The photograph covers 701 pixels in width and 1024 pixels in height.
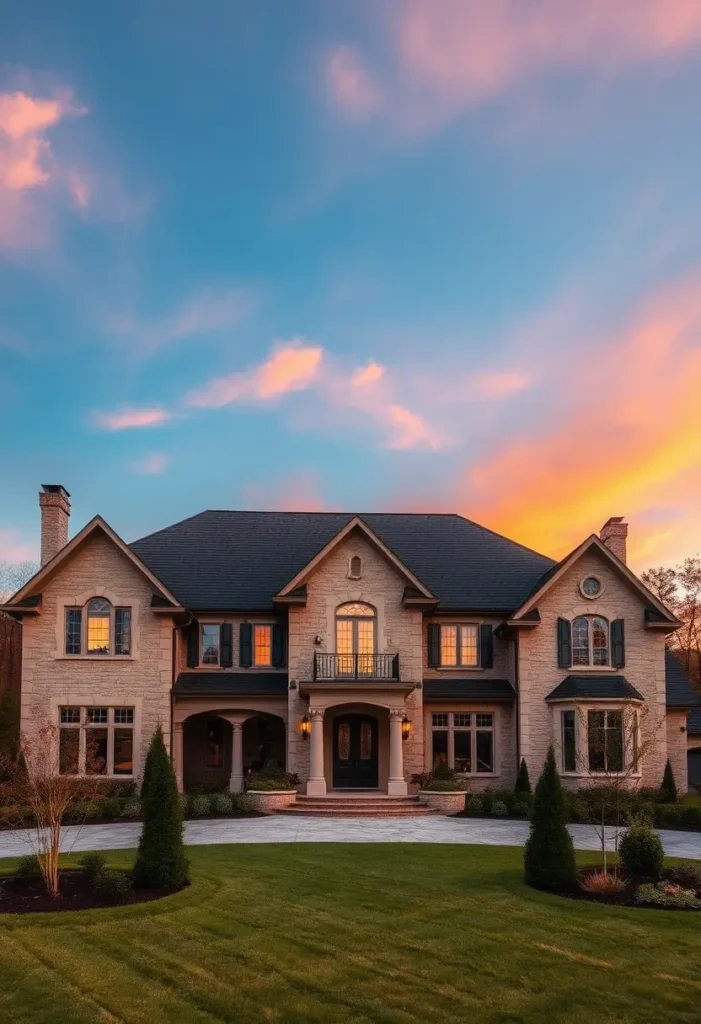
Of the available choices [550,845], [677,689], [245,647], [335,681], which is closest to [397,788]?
[335,681]

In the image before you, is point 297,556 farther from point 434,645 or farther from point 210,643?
point 434,645

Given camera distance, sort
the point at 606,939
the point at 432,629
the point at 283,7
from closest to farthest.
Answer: the point at 606,939 → the point at 283,7 → the point at 432,629

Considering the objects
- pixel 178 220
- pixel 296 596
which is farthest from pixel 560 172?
pixel 296 596

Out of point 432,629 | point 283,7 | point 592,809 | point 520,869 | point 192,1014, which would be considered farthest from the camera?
point 432,629

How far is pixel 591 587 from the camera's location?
2675cm

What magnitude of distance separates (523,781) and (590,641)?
15.7 feet

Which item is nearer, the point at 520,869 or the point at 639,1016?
the point at 639,1016

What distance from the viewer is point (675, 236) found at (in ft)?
64.8

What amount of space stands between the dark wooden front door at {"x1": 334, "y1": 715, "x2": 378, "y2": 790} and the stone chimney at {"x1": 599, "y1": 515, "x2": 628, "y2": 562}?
33.9 ft

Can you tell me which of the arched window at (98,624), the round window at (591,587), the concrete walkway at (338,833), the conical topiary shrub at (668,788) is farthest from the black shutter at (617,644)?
the arched window at (98,624)

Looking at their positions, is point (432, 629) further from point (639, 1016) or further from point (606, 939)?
point (639, 1016)

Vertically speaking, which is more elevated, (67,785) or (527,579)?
(527,579)

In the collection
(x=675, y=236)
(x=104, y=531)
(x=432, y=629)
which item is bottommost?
(x=432, y=629)

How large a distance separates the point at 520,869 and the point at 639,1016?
6.31 meters
